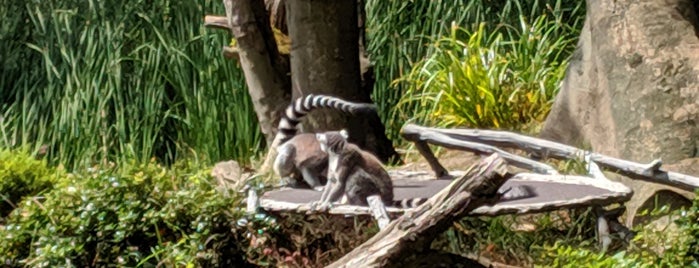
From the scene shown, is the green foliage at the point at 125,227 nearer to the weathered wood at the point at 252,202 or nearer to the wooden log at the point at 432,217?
the weathered wood at the point at 252,202

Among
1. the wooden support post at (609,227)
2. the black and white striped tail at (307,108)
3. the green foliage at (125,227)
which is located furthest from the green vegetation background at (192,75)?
the wooden support post at (609,227)

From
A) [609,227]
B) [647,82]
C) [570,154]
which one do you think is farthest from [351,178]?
[647,82]

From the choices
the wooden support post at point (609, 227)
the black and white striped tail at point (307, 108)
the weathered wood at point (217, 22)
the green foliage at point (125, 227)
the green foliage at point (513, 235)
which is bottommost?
the green foliage at point (513, 235)

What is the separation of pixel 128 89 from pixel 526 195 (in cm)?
583

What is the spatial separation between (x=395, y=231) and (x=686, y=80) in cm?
287

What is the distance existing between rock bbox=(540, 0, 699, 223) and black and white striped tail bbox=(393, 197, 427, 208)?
5.16 ft

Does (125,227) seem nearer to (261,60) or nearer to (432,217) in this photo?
(432,217)

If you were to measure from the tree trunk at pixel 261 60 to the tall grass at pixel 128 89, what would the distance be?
4.34 ft

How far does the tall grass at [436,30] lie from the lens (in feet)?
41.3

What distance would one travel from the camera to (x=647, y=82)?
8.45 metres

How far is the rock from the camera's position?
8297mm

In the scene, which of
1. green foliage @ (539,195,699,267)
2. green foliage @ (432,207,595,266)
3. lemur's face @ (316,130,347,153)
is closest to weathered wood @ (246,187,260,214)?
lemur's face @ (316,130,347,153)

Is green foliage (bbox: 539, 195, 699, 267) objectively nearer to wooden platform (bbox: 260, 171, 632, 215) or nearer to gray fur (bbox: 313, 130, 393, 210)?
wooden platform (bbox: 260, 171, 632, 215)

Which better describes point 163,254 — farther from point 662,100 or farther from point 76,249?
point 662,100
